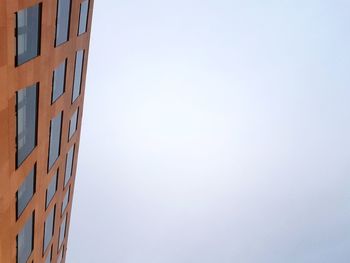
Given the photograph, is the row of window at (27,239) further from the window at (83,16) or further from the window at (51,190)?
the window at (83,16)

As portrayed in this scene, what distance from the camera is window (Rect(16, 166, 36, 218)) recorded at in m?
19.8

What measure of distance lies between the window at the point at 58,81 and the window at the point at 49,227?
927cm

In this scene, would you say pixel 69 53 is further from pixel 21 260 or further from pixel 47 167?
pixel 21 260

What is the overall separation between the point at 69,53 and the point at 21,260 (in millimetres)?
12228

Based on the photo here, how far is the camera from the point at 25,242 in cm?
2270

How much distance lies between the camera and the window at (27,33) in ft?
52.1

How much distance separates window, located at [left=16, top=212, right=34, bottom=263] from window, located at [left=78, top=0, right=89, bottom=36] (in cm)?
1259

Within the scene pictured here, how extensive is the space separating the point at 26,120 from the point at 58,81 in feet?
18.3

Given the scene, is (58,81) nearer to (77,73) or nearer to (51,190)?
(77,73)

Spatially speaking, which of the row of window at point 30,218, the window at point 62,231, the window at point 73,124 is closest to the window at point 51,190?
the row of window at point 30,218

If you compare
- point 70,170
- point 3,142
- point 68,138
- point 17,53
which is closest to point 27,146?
point 3,142

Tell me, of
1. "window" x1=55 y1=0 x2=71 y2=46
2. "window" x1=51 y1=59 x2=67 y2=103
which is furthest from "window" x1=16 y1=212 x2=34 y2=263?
"window" x1=55 y1=0 x2=71 y2=46

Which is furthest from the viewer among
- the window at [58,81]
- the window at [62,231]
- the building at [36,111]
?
the window at [62,231]

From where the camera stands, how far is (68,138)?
3136 cm
